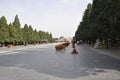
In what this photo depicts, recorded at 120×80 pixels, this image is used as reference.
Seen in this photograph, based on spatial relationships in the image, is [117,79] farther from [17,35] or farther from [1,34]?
[17,35]

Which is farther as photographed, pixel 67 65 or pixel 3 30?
pixel 3 30

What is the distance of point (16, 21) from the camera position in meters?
114

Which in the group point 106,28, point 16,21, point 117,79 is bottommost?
point 117,79

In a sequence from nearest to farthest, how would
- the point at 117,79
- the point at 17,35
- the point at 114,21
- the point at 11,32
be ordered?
the point at 117,79, the point at 114,21, the point at 11,32, the point at 17,35

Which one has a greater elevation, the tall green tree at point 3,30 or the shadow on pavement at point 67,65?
the tall green tree at point 3,30

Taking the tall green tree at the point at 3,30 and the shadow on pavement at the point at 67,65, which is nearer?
the shadow on pavement at the point at 67,65

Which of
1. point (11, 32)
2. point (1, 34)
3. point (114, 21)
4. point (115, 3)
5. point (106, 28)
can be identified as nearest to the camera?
point (115, 3)

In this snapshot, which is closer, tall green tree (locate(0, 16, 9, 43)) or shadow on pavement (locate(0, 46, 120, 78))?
shadow on pavement (locate(0, 46, 120, 78))

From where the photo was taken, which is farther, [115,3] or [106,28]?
[106,28]

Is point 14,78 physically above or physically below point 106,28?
below

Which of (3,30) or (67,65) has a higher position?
(3,30)

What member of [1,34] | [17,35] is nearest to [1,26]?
[1,34]

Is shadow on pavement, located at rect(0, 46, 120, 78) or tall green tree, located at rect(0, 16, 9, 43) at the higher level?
tall green tree, located at rect(0, 16, 9, 43)

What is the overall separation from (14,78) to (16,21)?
103510 millimetres
